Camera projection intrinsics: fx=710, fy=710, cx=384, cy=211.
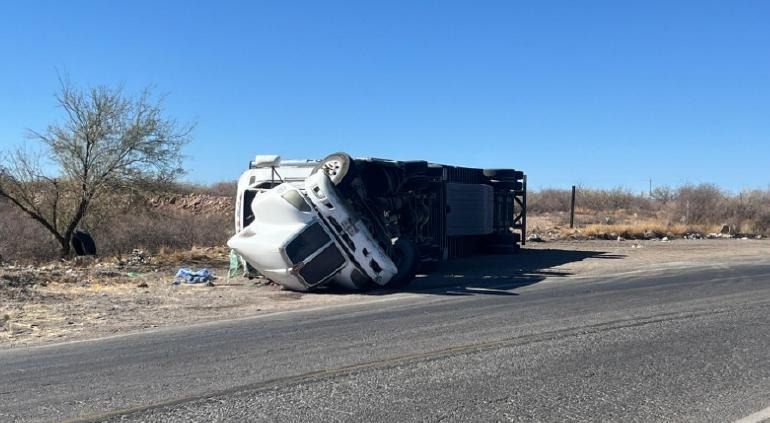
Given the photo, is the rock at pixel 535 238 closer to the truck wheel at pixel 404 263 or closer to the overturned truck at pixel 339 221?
the overturned truck at pixel 339 221

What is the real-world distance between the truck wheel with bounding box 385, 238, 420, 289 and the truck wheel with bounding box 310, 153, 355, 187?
200 cm

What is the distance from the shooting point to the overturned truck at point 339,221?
13.8 m

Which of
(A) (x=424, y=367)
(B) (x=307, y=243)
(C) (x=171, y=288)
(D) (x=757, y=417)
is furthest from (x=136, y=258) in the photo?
(D) (x=757, y=417)

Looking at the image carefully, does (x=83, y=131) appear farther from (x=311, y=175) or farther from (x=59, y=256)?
(x=311, y=175)

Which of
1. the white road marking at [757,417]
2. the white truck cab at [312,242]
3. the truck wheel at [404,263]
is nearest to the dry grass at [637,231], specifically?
the truck wheel at [404,263]

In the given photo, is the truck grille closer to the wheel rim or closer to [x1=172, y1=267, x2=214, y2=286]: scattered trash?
the wheel rim

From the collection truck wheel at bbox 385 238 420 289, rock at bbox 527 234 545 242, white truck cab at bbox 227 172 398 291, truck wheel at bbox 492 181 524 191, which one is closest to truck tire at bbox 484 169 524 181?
truck wheel at bbox 492 181 524 191

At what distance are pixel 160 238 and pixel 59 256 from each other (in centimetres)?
335

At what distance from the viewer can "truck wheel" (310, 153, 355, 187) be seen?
48.4ft

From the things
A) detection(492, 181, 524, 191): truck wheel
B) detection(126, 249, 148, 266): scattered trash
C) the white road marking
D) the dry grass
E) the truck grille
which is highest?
detection(492, 181, 524, 191): truck wheel

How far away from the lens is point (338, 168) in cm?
1505

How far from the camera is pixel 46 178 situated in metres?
21.5

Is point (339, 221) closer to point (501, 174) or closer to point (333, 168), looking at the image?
point (333, 168)

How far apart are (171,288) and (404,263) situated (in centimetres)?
505
